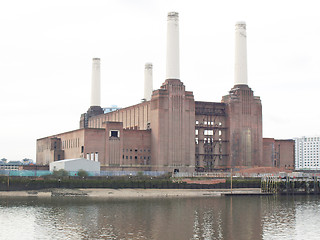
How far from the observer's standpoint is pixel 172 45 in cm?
12031

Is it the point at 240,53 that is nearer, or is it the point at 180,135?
the point at 180,135

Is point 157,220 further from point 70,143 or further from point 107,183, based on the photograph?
point 70,143

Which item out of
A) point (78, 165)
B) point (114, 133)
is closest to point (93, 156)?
point (114, 133)

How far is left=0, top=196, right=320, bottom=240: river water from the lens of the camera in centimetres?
4512

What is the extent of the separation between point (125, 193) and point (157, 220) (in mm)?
37187

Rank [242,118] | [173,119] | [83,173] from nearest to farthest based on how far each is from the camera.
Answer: [83,173], [173,119], [242,118]

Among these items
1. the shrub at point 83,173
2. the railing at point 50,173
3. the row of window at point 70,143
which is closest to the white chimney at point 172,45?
the railing at point 50,173

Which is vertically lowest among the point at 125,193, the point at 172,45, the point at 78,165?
the point at 125,193

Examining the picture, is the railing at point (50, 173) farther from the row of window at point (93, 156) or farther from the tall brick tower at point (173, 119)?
the row of window at point (93, 156)

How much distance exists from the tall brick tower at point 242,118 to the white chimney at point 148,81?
1440 inches

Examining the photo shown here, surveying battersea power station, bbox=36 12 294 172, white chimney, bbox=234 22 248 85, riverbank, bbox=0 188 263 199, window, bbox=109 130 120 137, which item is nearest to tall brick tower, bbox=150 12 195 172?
battersea power station, bbox=36 12 294 172

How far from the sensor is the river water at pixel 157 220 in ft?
148

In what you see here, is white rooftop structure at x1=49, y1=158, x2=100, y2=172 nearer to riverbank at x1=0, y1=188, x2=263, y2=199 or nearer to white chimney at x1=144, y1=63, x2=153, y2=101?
riverbank at x1=0, y1=188, x2=263, y2=199

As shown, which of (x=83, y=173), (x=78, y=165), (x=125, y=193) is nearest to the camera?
(x=125, y=193)
